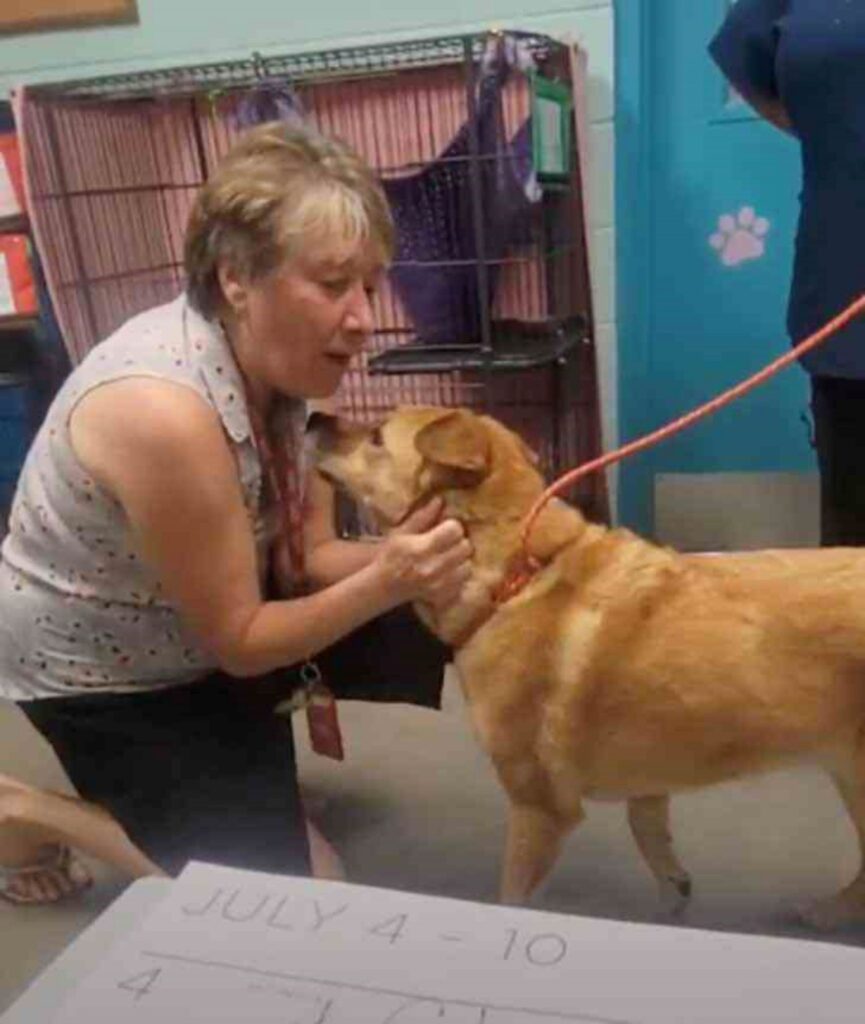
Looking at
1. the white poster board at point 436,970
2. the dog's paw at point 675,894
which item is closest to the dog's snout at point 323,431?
the dog's paw at point 675,894

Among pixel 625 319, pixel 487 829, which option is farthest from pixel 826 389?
pixel 625 319

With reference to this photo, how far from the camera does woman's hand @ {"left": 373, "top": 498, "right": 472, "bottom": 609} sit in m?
1.21

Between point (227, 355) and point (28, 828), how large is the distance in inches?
28.1

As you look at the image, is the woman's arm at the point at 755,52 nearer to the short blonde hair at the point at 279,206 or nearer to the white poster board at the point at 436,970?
the short blonde hair at the point at 279,206

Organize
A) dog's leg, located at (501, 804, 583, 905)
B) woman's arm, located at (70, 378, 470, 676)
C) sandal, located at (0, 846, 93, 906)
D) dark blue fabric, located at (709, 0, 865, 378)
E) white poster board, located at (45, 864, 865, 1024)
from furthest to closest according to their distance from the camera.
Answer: sandal, located at (0, 846, 93, 906) → dark blue fabric, located at (709, 0, 865, 378) → dog's leg, located at (501, 804, 583, 905) → woman's arm, located at (70, 378, 470, 676) → white poster board, located at (45, 864, 865, 1024)

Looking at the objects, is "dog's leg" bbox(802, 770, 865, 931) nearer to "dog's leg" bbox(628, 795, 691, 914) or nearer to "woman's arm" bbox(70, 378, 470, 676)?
"dog's leg" bbox(628, 795, 691, 914)

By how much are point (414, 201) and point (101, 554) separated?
54.1 inches

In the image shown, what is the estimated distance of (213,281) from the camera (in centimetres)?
129

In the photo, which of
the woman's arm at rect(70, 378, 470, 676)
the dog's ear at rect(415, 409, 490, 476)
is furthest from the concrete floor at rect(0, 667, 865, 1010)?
the dog's ear at rect(415, 409, 490, 476)

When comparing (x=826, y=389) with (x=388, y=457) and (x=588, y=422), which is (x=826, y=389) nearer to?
(x=388, y=457)

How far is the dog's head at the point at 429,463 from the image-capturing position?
4.15 ft

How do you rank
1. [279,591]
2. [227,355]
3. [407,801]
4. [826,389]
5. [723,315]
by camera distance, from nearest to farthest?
[227,355] < [279,591] < [826,389] < [407,801] < [723,315]

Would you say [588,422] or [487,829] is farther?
[588,422]

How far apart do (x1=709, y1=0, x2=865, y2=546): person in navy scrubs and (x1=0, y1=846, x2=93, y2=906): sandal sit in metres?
1.21
